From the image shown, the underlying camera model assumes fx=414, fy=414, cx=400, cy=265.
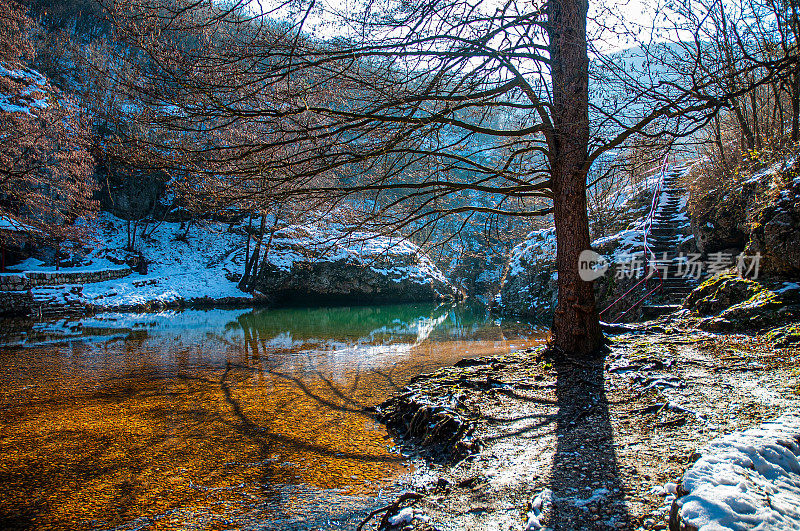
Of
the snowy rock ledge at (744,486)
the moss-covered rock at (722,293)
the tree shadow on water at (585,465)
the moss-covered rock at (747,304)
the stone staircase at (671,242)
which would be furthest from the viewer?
the stone staircase at (671,242)

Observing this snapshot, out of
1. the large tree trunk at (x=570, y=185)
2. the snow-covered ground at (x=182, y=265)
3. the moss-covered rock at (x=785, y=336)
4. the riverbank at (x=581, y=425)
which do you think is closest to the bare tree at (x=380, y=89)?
the large tree trunk at (x=570, y=185)

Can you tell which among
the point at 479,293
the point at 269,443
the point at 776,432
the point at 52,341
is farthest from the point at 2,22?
the point at 479,293

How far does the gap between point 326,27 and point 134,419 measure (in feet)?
15.4

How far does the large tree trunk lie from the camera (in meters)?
4.58

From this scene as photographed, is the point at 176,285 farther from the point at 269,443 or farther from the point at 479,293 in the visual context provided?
the point at 479,293

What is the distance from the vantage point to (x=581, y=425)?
325 centimetres

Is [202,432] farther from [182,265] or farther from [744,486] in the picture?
[182,265]

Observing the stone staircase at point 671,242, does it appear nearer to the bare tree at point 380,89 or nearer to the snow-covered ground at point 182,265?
the bare tree at point 380,89

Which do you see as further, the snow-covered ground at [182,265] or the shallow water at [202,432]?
the snow-covered ground at [182,265]

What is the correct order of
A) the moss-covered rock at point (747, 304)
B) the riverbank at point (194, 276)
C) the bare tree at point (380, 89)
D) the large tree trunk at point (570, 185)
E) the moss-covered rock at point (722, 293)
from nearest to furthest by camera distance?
the bare tree at point (380, 89) → the large tree trunk at point (570, 185) → the moss-covered rock at point (747, 304) → the moss-covered rock at point (722, 293) → the riverbank at point (194, 276)

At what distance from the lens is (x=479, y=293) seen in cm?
3353

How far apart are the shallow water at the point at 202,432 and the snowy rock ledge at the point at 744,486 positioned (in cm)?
184

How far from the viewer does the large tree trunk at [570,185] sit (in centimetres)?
458

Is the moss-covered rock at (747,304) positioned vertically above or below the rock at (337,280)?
below
